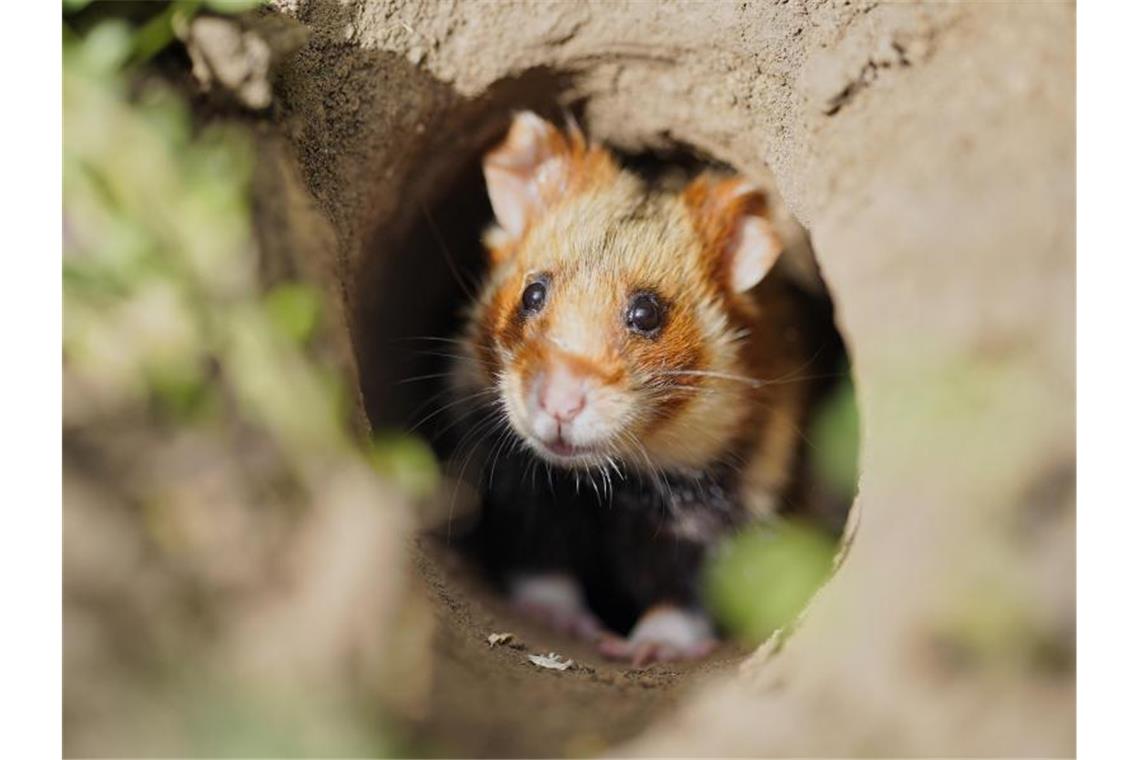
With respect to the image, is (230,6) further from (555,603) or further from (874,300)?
(555,603)

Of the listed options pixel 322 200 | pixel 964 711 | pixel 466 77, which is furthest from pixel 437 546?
pixel 964 711

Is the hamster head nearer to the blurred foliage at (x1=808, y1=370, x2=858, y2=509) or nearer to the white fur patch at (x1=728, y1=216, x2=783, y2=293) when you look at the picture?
the white fur patch at (x1=728, y1=216, x2=783, y2=293)

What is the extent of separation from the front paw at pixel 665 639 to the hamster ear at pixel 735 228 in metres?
1.12

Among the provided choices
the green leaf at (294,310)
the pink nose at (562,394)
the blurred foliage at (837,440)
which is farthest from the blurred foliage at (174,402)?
the blurred foliage at (837,440)

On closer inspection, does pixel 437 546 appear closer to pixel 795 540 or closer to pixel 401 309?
pixel 401 309

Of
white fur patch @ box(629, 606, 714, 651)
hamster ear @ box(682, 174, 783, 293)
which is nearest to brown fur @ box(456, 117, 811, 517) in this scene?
hamster ear @ box(682, 174, 783, 293)

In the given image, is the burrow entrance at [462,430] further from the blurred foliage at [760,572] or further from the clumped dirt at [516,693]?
the blurred foliage at [760,572]

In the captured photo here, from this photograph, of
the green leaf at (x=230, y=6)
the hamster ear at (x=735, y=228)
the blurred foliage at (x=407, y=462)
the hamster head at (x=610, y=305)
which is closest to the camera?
the green leaf at (x=230, y=6)

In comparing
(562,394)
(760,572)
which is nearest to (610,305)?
(562,394)

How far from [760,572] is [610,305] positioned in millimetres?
1059

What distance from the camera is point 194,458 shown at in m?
2.33

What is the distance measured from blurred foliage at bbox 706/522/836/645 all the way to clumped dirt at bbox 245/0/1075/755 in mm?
359

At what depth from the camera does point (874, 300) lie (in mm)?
2588

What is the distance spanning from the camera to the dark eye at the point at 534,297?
10.8ft
